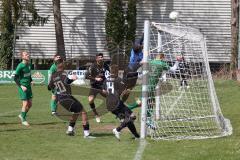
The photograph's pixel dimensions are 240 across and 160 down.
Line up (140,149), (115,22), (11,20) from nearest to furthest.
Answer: (140,149) → (11,20) → (115,22)

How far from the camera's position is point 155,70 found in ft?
41.5

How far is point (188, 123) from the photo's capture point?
13617mm

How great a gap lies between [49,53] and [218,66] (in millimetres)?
11837

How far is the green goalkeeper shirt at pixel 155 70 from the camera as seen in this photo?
12403 mm

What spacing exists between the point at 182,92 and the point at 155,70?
134cm

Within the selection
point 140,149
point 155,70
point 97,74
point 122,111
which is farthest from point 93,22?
point 140,149

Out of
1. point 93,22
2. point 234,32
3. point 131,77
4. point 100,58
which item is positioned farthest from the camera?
point 93,22

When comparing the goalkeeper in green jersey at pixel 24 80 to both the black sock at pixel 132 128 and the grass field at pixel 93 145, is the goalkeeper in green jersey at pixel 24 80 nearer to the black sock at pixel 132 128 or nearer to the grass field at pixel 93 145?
the grass field at pixel 93 145

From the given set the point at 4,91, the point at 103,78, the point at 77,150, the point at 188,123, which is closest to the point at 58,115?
the point at 103,78

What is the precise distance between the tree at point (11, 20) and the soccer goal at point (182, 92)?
80.9ft

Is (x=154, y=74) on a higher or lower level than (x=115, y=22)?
lower

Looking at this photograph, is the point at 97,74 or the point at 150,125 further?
the point at 97,74

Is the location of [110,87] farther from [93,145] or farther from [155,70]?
[93,145]

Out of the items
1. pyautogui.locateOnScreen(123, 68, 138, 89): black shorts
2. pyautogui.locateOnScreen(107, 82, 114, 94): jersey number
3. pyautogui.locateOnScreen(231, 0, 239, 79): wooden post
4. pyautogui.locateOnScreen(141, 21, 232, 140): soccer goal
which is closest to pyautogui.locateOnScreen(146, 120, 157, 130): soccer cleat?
pyautogui.locateOnScreen(141, 21, 232, 140): soccer goal
